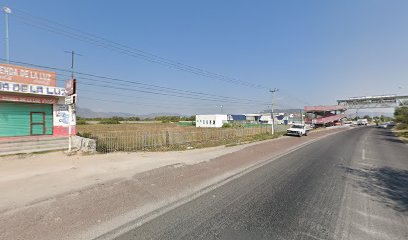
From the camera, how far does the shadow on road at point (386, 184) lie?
5.25 meters

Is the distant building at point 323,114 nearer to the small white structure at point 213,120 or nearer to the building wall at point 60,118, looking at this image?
the small white structure at point 213,120

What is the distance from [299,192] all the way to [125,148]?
1019 cm

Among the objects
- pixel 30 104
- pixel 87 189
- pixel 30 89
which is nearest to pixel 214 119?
pixel 30 104

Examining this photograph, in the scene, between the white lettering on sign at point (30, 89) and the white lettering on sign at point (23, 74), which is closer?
the white lettering on sign at point (30, 89)

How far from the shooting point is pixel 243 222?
398cm

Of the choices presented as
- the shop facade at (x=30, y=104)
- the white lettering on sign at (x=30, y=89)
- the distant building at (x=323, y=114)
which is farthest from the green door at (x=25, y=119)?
the distant building at (x=323, y=114)

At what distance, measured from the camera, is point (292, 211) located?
451cm

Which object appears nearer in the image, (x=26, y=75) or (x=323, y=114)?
(x=26, y=75)

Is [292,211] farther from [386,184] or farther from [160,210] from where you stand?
[386,184]

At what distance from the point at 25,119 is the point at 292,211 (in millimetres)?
15808

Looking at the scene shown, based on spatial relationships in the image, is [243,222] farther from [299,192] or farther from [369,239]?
[299,192]

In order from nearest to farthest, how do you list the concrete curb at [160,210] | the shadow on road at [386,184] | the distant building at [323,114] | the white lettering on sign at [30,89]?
the concrete curb at [160,210] < the shadow on road at [386,184] < the white lettering on sign at [30,89] < the distant building at [323,114]

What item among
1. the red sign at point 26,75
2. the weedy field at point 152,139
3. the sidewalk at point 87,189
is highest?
the red sign at point 26,75

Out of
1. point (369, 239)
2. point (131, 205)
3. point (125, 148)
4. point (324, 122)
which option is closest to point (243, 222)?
point (369, 239)
